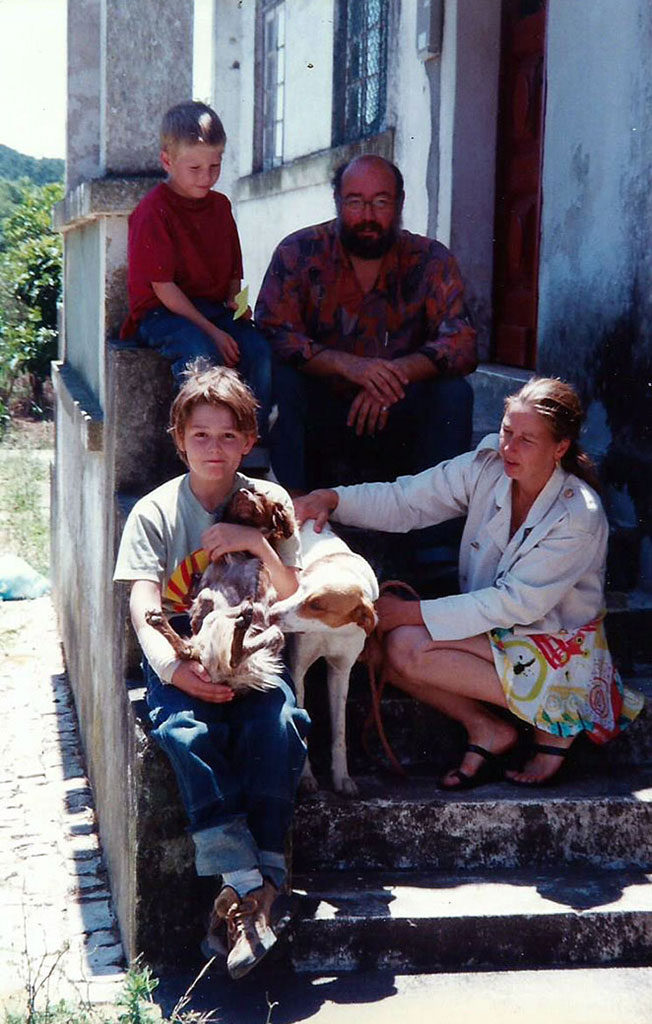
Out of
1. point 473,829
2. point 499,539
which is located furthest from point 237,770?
point 499,539

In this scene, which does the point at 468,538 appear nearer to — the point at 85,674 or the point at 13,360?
the point at 85,674

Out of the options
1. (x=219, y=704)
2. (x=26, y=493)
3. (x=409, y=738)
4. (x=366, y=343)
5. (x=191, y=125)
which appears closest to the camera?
(x=219, y=704)

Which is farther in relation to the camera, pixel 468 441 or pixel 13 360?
pixel 13 360

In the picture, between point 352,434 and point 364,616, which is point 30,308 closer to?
point 352,434

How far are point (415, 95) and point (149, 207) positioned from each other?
4.22 metres

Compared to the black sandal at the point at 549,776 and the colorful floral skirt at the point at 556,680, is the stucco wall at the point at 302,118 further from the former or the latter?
the black sandal at the point at 549,776

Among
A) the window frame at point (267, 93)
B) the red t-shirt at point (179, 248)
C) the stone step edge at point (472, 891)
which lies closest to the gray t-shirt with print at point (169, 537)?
the stone step edge at point (472, 891)

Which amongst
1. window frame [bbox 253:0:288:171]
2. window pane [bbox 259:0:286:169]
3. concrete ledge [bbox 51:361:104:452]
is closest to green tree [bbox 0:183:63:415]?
window frame [bbox 253:0:288:171]

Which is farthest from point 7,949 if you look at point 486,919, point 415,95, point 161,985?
point 415,95

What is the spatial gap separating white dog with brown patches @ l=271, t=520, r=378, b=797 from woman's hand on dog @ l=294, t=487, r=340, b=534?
7 cm

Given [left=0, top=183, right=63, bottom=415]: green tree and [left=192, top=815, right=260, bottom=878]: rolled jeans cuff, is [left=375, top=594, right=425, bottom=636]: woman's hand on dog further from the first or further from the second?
[left=0, top=183, right=63, bottom=415]: green tree

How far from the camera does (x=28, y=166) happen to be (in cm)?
5647

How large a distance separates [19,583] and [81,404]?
11.6 ft

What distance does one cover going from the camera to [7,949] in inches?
169
